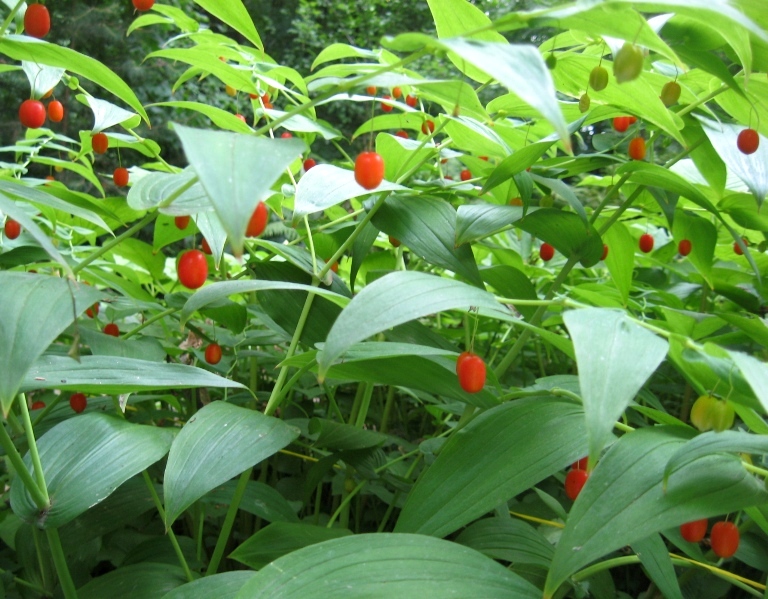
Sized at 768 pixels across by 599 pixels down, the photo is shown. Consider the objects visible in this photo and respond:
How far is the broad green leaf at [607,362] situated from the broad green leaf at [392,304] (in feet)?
0.26

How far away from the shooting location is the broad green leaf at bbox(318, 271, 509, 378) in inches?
15.8

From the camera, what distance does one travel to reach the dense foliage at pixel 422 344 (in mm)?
427

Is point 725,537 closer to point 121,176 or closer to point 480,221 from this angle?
point 480,221

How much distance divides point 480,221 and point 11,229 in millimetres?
650

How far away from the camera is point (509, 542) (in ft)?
2.21

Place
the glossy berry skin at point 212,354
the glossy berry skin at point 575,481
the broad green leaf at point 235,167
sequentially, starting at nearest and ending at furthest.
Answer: the broad green leaf at point 235,167, the glossy berry skin at point 575,481, the glossy berry skin at point 212,354

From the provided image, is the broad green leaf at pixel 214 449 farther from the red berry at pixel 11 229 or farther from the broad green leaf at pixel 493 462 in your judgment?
the red berry at pixel 11 229

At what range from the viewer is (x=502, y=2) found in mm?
5867

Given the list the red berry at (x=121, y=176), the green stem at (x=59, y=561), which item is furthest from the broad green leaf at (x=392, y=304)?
the red berry at (x=121, y=176)

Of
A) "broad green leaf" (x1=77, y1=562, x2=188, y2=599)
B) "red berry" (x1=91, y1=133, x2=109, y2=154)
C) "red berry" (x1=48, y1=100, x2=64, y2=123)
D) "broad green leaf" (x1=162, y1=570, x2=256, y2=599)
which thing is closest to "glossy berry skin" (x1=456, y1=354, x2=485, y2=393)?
"broad green leaf" (x1=162, y1=570, x2=256, y2=599)

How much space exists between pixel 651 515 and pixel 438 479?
0.19 m

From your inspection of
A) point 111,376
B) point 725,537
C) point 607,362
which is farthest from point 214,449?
point 725,537

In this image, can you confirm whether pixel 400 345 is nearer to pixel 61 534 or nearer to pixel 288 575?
pixel 288 575

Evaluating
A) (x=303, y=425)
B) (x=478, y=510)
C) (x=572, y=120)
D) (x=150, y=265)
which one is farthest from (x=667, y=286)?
(x=150, y=265)
